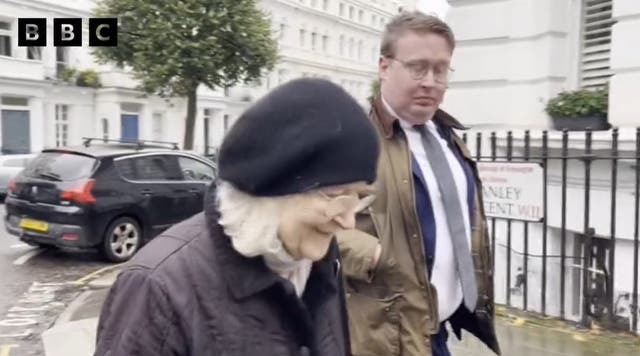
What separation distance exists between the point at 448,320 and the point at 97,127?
34.2 m

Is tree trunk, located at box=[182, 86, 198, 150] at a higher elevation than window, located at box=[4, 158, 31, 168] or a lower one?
higher

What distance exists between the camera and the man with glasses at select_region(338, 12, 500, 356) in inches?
104

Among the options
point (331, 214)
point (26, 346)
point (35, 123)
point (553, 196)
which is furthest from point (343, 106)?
point (35, 123)

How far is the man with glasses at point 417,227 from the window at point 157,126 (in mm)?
37986

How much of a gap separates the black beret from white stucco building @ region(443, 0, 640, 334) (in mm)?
4194

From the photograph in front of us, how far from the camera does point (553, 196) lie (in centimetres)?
569

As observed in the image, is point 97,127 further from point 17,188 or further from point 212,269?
point 212,269

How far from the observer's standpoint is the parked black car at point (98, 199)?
9.38m

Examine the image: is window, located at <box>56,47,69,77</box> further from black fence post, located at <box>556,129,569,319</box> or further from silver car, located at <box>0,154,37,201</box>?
black fence post, located at <box>556,129,569,319</box>

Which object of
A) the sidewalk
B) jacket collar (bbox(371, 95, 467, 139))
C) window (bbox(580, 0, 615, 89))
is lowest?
the sidewalk

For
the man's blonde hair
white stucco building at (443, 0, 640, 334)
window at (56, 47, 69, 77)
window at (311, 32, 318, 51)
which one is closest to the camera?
the man's blonde hair

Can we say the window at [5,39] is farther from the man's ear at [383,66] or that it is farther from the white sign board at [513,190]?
the man's ear at [383,66]

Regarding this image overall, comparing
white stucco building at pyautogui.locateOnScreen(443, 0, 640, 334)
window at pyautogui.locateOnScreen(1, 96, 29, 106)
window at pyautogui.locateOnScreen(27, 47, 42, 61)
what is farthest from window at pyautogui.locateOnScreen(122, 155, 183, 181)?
window at pyautogui.locateOnScreen(27, 47, 42, 61)

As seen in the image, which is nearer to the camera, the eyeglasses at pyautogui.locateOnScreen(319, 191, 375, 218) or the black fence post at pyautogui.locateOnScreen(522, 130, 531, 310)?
the eyeglasses at pyautogui.locateOnScreen(319, 191, 375, 218)
